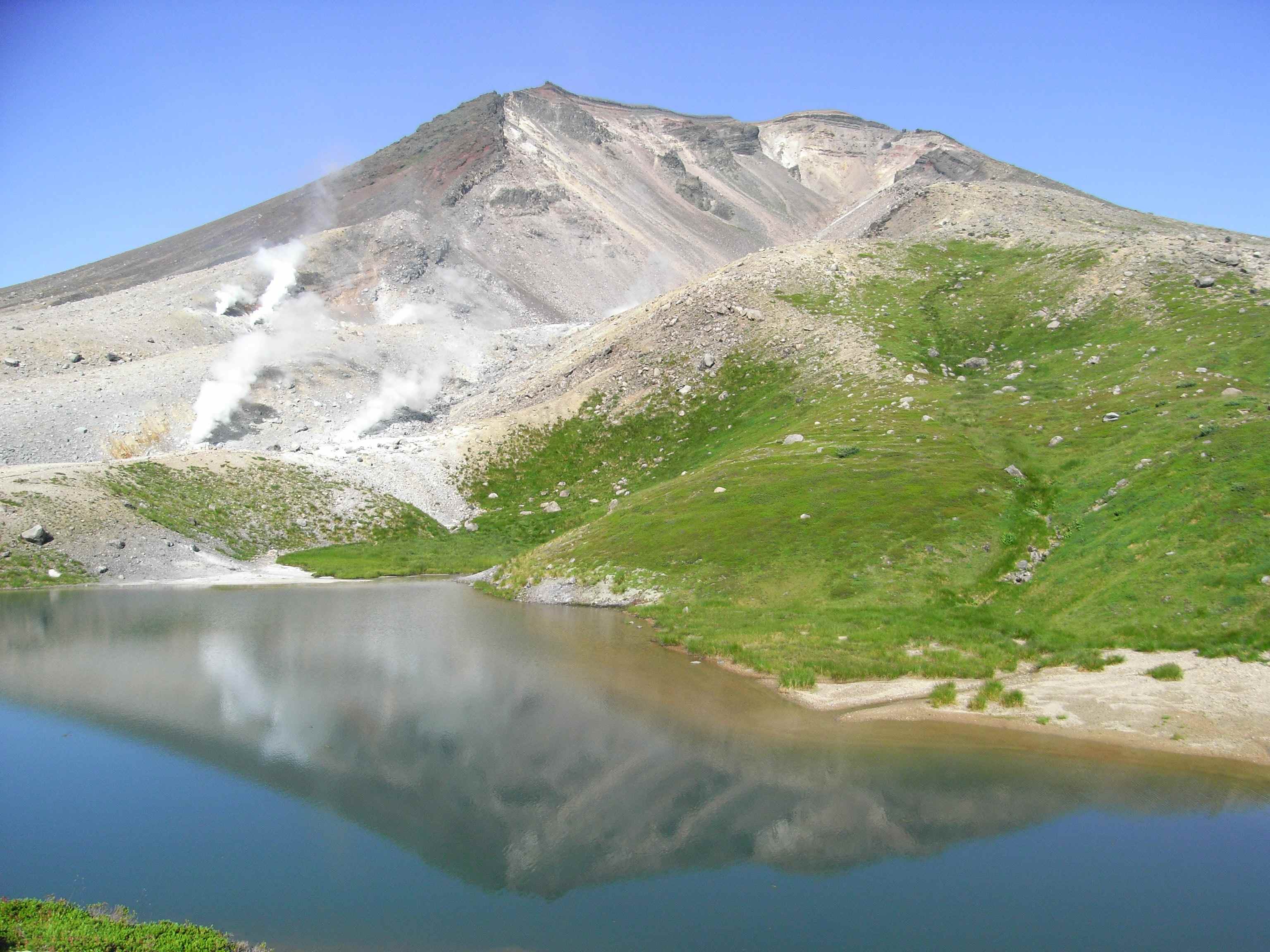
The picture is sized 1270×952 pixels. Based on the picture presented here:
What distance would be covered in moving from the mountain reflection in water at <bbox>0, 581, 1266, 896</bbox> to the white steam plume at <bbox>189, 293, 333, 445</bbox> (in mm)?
60982

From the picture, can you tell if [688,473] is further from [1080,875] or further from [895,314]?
[1080,875]

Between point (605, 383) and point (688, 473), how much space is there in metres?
30.4

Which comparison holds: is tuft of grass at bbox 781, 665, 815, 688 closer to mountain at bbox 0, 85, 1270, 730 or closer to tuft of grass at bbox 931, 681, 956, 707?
mountain at bbox 0, 85, 1270, 730

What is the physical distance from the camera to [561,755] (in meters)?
25.0

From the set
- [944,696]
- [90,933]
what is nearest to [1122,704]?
[944,696]

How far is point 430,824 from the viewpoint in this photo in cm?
2070

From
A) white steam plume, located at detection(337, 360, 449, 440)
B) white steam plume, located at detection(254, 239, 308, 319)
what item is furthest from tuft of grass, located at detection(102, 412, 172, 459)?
white steam plume, located at detection(254, 239, 308, 319)

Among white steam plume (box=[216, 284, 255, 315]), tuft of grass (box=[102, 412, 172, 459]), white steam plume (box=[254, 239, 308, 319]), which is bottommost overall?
tuft of grass (box=[102, 412, 172, 459])

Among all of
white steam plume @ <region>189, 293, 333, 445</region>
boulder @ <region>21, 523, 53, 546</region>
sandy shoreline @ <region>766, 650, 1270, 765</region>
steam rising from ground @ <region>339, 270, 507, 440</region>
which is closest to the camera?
sandy shoreline @ <region>766, 650, 1270, 765</region>

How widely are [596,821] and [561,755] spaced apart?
4.29 metres

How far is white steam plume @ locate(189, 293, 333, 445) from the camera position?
3839 inches

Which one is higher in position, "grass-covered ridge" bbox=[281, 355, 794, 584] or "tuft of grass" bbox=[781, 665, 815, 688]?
"grass-covered ridge" bbox=[281, 355, 794, 584]

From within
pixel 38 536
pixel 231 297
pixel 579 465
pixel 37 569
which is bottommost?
pixel 37 569

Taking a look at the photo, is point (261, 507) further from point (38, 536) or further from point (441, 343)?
point (441, 343)
